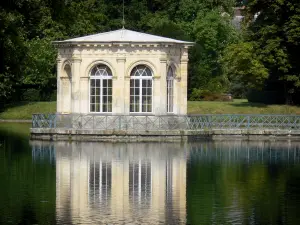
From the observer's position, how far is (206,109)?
201 feet

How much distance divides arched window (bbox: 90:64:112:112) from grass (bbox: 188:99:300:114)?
14.2 meters

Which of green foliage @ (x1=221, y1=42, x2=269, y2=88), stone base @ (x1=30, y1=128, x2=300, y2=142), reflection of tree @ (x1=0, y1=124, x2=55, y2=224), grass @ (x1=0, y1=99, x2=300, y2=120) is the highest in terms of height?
green foliage @ (x1=221, y1=42, x2=269, y2=88)

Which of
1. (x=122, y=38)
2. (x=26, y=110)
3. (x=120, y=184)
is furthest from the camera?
(x=26, y=110)

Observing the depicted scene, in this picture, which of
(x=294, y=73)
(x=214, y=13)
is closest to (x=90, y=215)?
(x=294, y=73)

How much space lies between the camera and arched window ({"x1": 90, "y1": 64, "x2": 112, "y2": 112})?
46.8 metres

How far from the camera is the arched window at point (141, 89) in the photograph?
4666 centimetres

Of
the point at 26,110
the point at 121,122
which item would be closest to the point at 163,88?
the point at 121,122

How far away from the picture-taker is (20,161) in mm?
34125

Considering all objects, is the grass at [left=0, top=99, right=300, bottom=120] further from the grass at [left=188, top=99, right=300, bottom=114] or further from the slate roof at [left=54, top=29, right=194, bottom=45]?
the slate roof at [left=54, top=29, right=194, bottom=45]

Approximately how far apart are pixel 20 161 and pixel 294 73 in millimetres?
29585

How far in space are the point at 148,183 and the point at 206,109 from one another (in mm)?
33064

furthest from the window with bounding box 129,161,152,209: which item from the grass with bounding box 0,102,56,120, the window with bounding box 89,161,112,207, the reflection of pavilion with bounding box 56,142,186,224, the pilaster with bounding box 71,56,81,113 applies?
the grass with bounding box 0,102,56,120

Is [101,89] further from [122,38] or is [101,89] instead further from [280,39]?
[280,39]

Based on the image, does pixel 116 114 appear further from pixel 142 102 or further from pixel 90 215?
pixel 90 215
